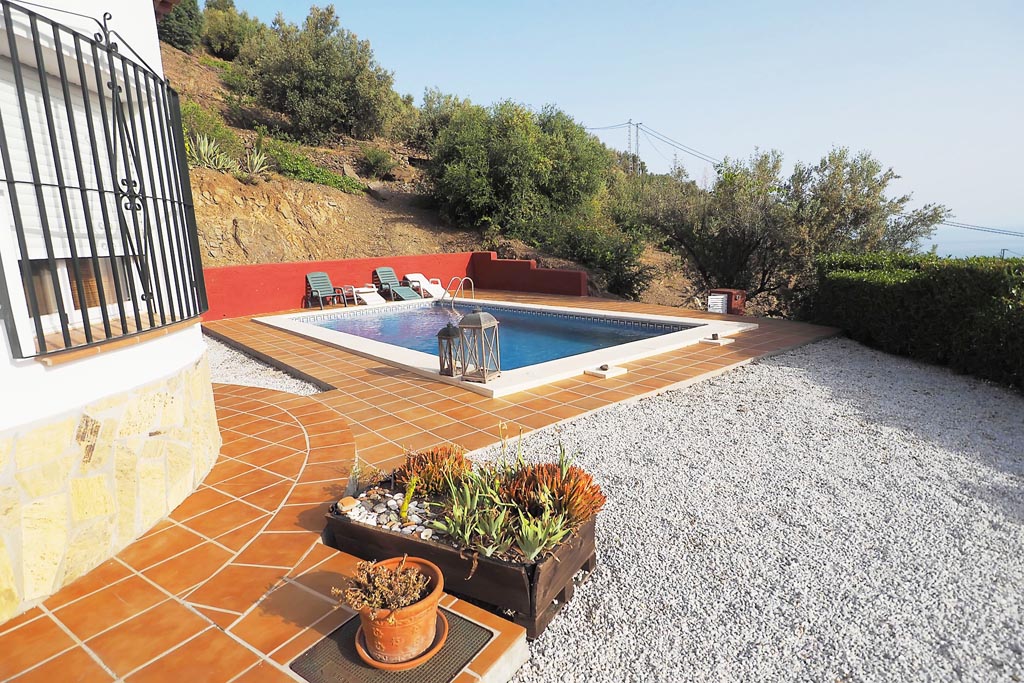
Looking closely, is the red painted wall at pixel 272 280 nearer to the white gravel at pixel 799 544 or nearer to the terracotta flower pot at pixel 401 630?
the white gravel at pixel 799 544

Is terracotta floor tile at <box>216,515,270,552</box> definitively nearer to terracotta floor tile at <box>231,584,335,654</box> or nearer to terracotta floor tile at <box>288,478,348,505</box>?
terracotta floor tile at <box>288,478,348,505</box>

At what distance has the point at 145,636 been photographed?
86.5 inches

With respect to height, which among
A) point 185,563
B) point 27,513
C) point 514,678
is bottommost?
point 514,678

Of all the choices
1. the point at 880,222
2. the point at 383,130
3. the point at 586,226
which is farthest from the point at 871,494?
the point at 383,130

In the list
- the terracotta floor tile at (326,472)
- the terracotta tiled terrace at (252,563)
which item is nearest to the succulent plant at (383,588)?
the terracotta tiled terrace at (252,563)

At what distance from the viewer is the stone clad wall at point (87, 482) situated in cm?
229

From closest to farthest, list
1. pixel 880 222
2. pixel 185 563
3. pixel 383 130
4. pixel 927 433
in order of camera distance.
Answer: pixel 185 563 → pixel 927 433 → pixel 880 222 → pixel 383 130

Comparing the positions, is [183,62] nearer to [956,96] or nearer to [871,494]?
[956,96]

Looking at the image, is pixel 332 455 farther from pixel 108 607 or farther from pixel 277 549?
pixel 108 607

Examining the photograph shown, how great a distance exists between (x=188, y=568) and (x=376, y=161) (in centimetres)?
2054

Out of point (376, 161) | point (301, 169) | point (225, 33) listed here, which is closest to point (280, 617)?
point (301, 169)

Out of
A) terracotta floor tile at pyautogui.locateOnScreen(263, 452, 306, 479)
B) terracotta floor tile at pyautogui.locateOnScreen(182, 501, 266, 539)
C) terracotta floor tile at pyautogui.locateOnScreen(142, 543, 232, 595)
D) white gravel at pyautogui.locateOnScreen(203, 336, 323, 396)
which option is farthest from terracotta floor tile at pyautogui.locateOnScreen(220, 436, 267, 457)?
white gravel at pyautogui.locateOnScreen(203, 336, 323, 396)

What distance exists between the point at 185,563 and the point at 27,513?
0.71 m

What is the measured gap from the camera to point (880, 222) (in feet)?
35.1
